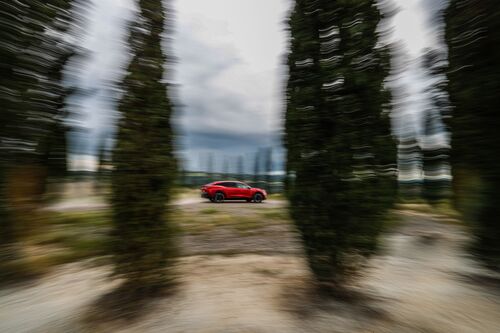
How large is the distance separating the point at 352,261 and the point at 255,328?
5.16ft

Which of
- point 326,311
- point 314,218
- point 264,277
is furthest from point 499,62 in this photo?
point 264,277

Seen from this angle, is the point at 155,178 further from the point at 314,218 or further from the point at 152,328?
the point at 314,218

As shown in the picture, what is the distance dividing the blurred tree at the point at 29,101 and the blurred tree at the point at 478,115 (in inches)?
143

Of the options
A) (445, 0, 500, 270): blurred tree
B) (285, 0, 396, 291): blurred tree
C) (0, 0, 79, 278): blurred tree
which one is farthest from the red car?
(445, 0, 500, 270): blurred tree

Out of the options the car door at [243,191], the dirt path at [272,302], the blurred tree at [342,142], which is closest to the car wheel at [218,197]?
the car door at [243,191]

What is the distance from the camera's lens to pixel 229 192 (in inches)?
829

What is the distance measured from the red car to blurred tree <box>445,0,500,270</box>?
18758mm

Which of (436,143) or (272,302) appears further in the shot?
(272,302)

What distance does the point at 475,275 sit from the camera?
5.16 meters

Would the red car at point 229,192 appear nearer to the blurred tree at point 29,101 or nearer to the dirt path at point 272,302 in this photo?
the dirt path at point 272,302

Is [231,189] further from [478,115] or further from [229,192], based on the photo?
[478,115]

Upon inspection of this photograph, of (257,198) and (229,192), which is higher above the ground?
(229,192)

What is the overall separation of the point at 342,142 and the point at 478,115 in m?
1.67

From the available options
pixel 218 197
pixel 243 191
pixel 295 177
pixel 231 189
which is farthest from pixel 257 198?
pixel 295 177
